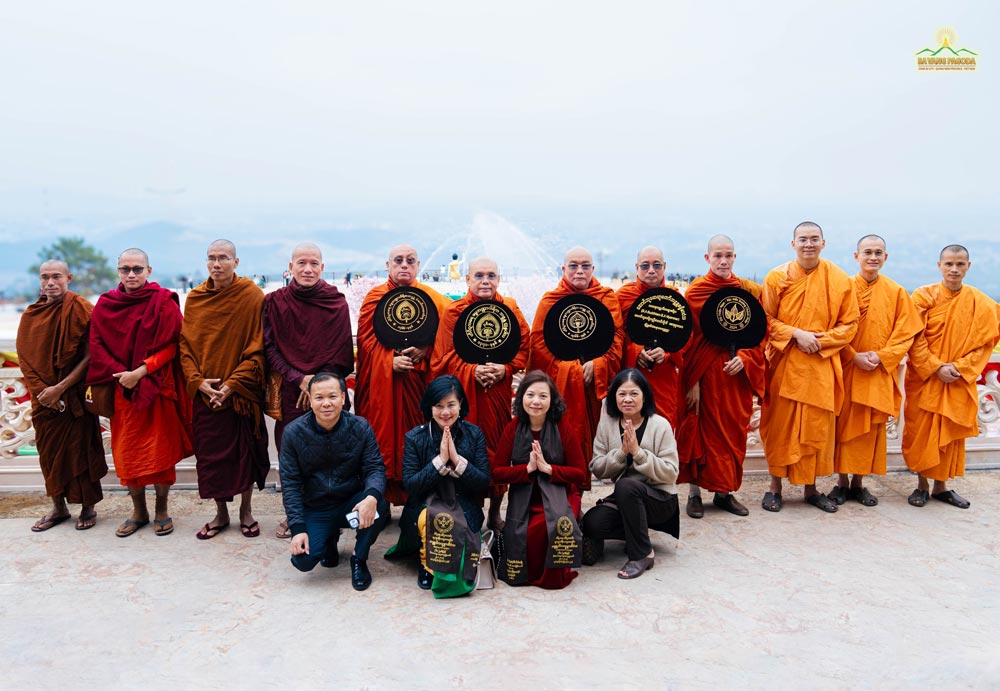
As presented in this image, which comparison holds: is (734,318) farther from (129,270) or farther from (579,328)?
(129,270)

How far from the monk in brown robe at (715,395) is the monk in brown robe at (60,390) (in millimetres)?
3433

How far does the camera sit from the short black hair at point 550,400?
11.6 ft

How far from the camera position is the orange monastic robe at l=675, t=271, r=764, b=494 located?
13.8 feet

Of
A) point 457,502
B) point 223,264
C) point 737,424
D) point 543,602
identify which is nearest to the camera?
point 543,602

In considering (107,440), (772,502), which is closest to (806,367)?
(772,502)

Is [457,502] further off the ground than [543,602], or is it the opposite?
[457,502]

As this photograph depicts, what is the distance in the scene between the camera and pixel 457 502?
3486mm

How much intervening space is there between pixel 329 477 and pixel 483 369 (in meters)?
0.96

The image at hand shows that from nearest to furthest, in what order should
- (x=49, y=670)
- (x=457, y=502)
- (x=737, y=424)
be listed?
1. (x=49, y=670)
2. (x=457, y=502)
3. (x=737, y=424)

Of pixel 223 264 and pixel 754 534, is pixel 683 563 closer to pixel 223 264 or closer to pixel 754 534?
pixel 754 534

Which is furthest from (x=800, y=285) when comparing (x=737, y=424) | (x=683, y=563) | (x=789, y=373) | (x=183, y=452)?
(x=183, y=452)

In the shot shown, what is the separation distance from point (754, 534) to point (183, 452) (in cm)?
327

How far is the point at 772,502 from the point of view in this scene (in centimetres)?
441

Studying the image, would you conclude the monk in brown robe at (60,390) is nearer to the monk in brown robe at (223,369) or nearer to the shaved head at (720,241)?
the monk in brown robe at (223,369)
